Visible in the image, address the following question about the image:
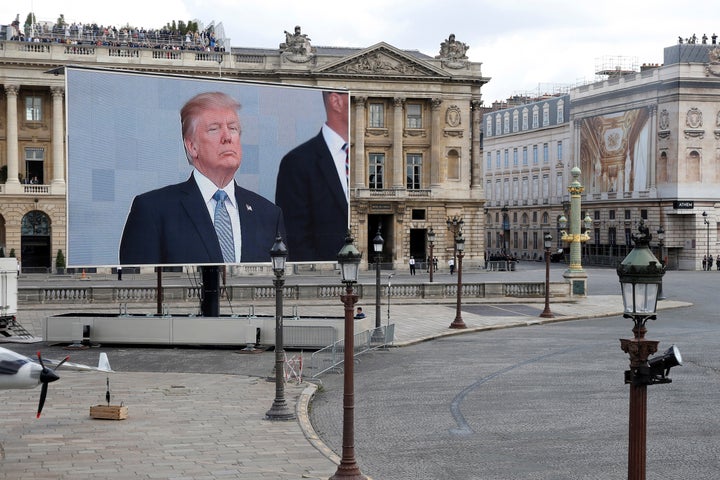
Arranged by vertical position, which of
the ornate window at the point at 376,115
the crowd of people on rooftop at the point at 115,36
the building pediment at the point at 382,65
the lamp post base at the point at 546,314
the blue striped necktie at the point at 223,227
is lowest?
the lamp post base at the point at 546,314

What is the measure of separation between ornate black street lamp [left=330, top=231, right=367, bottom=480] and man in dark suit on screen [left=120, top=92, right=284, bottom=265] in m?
16.4

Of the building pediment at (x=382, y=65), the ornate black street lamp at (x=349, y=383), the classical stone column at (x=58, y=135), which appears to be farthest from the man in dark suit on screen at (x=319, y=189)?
the classical stone column at (x=58, y=135)

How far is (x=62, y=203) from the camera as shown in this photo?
269ft

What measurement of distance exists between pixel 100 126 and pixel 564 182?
93.1 meters

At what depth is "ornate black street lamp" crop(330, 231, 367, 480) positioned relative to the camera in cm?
1566

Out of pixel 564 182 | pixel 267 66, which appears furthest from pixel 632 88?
pixel 267 66

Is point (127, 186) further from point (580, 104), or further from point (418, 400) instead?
point (580, 104)

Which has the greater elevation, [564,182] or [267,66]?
[267,66]

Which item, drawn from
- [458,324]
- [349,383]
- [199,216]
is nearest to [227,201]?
[199,216]

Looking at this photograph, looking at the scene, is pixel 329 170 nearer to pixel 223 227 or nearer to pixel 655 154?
pixel 223 227

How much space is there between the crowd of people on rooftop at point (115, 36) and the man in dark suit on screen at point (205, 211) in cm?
5392

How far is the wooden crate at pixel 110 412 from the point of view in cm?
2069

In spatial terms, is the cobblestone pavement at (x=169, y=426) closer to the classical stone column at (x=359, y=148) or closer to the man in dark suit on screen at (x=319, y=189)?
the man in dark suit on screen at (x=319, y=189)

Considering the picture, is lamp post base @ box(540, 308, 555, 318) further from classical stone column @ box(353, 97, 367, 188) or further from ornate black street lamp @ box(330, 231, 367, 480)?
classical stone column @ box(353, 97, 367, 188)
